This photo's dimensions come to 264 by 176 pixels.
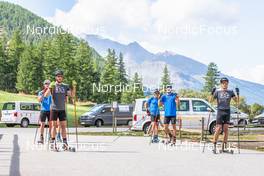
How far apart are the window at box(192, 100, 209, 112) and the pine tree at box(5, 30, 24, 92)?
3942 inches

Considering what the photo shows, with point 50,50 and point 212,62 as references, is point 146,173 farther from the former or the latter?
point 212,62

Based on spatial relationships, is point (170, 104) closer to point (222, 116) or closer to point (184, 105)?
point (222, 116)

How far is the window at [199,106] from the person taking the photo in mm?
26016

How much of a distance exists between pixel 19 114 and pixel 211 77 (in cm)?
10512

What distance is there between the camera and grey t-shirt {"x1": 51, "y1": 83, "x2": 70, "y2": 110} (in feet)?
45.4

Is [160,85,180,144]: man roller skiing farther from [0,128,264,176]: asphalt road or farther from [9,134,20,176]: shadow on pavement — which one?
[9,134,20,176]: shadow on pavement

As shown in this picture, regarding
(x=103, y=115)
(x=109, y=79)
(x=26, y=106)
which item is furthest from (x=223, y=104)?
(x=109, y=79)

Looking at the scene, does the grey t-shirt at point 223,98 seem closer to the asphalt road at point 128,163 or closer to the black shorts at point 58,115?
the asphalt road at point 128,163

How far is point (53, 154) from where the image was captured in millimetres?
12703

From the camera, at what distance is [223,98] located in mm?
14086

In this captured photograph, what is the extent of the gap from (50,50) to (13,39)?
21055 millimetres

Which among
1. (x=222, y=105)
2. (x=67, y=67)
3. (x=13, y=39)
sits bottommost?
(x=222, y=105)

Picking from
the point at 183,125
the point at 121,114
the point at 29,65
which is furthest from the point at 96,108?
the point at 29,65

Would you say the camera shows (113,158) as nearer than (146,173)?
No
